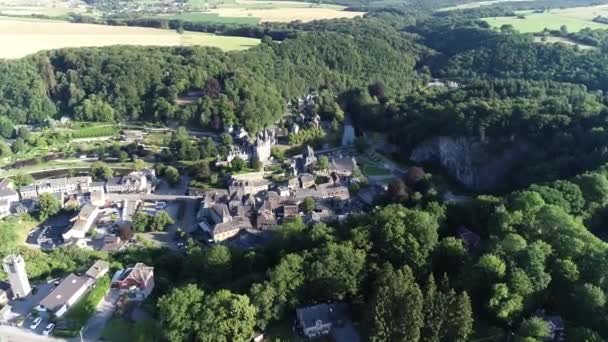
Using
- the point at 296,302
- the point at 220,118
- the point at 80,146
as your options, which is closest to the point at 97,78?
the point at 80,146

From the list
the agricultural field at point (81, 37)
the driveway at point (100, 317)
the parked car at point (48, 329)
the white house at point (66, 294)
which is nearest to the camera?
the driveway at point (100, 317)

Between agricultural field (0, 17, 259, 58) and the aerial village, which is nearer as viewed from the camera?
the aerial village

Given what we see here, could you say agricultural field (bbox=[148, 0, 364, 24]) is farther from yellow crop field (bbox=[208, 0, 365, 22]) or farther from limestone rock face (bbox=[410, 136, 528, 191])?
limestone rock face (bbox=[410, 136, 528, 191])

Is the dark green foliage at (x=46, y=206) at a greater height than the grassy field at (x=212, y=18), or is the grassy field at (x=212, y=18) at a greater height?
the grassy field at (x=212, y=18)

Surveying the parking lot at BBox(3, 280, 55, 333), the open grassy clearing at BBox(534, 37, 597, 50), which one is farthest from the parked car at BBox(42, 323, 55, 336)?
the open grassy clearing at BBox(534, 37, 597, 50)

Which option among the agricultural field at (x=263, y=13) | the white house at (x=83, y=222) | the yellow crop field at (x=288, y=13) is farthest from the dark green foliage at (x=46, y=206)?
the yellow crop field at (x=288, y=13)

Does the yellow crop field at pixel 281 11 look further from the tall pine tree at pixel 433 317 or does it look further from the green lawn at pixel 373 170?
the tall pine tree at pixel 433 317

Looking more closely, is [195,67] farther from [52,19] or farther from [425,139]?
[52,19]
